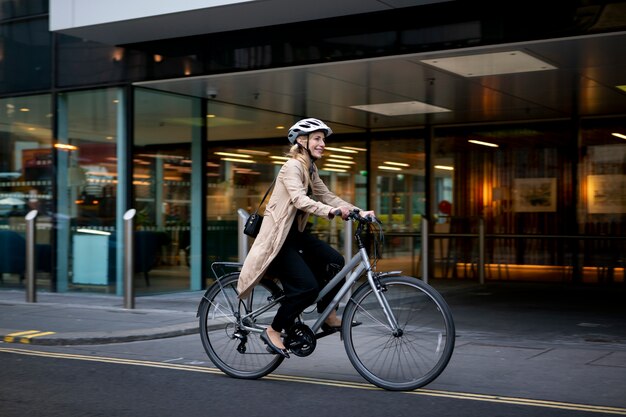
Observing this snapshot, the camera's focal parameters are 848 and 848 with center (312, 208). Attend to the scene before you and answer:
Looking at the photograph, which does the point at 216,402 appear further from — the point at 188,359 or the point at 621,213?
the point at 621,213

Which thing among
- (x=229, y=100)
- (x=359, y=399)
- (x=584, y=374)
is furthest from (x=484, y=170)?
(x=359, y=399)

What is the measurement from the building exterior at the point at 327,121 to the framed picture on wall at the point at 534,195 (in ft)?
0.13

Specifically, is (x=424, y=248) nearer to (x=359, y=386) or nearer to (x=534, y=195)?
(x=534, y=195)

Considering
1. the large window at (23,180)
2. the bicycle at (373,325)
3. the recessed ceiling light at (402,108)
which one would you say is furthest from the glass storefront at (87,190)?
the bicycle at (373,325)

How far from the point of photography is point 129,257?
11.0 metres

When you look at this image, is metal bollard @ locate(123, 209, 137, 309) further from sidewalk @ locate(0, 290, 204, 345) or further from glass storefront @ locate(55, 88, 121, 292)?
glass storefront @ locate(55, 88, 121, 292)

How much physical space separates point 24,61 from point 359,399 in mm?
10296

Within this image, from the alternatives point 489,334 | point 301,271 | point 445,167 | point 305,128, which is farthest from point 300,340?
point 445,167

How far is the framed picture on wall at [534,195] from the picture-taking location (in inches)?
651

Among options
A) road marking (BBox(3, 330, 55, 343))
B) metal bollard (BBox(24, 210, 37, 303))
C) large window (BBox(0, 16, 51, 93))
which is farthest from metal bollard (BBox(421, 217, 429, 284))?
road marking (BBox(3, 330, 55, 343))

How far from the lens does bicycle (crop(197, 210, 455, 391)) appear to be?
575 cm

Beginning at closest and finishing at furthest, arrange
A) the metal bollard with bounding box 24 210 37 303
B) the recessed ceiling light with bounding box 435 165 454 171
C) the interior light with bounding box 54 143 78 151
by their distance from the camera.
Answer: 1. the metal bollard with bounding box 24 210 37 303
2. the interior light with bounding box 54 143 78 151
3. the recessed ceiling light with bounding box 435 165 454 171

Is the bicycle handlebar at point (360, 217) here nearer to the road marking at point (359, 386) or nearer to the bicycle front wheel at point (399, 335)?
the bicycle front wheel at point (399, 335)

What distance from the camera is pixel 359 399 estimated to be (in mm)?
5742
